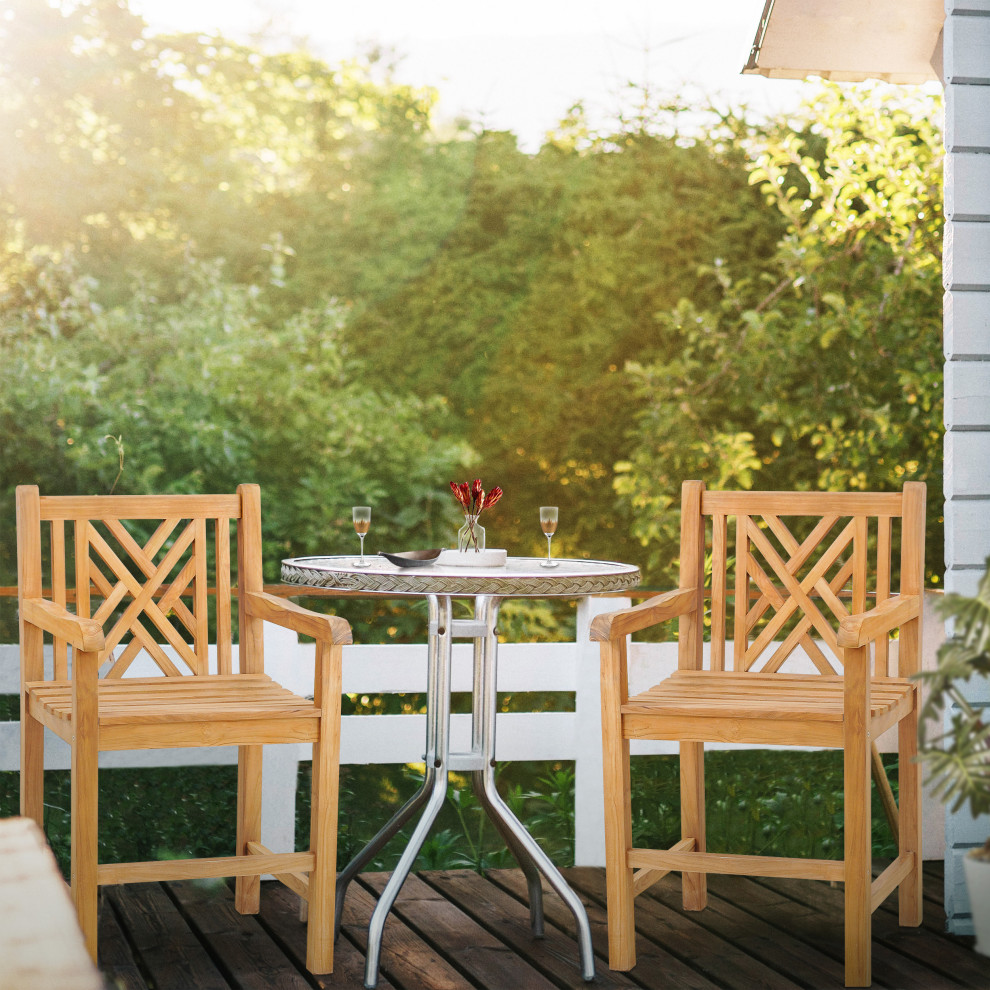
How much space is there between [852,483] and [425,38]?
238 cm

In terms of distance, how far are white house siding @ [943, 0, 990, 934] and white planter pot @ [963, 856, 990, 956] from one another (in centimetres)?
113

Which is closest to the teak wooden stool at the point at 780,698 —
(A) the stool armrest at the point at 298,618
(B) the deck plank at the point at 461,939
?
(B) the deck plank at the point at 461,939

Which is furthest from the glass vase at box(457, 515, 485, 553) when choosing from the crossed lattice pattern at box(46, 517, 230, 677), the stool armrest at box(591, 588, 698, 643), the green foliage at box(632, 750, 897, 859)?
the green foliage at box(632, 750, 897, 859)

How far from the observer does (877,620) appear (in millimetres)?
2119

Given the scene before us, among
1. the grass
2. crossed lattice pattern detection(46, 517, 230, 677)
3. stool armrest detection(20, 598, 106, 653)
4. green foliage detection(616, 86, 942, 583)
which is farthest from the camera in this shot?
green foliage detection(616, 86, 942, 583)

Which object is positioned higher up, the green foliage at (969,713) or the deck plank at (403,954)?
the green foliage at (969,713)

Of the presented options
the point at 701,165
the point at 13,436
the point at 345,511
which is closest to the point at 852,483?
the point at 701,165

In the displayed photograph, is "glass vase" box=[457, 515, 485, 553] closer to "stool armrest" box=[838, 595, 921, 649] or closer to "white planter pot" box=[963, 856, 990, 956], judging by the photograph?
"stool armrest" box=[838, 595, 921, 649]

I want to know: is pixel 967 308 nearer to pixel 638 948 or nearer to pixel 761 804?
pixel 638 948

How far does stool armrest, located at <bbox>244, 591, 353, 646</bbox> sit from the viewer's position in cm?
213

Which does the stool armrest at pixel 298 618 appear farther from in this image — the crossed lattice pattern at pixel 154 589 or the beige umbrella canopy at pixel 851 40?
the beige umbrella canopy at pixel 851 40

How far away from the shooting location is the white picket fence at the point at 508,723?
2.73 meters

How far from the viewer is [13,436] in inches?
163

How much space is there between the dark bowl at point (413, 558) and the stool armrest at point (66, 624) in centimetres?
54
